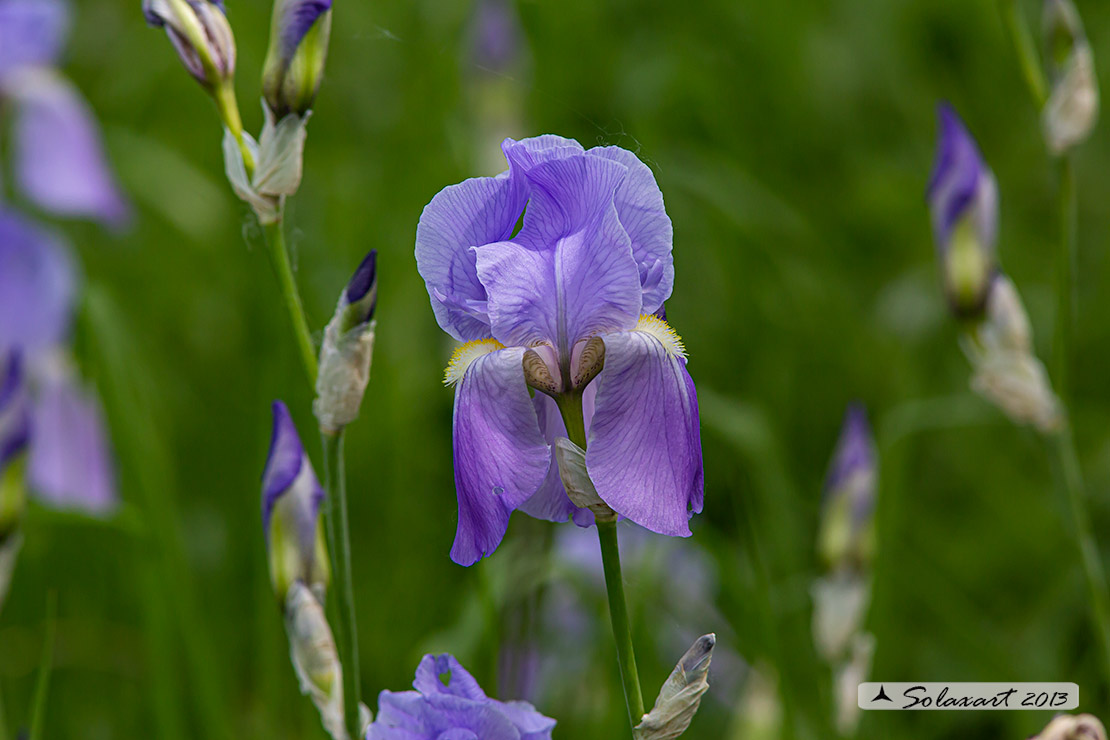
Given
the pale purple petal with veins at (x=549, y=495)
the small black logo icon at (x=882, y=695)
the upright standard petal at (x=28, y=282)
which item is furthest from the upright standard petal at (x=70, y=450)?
the small black logo icon at (x=882, y=695)

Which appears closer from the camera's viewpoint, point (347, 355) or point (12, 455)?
point (347, 355)

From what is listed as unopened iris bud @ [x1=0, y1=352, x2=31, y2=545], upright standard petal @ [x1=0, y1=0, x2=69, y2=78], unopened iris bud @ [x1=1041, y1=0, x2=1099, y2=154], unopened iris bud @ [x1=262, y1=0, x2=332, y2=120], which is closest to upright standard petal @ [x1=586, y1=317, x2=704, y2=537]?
unopened iris bud @ [x1=262, y1=0, x2=332, y2=120]

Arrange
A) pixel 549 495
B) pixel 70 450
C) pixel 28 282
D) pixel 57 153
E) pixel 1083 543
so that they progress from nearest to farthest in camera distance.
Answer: pixel 549 495, pixel 1083 543, pixel 70 450, pixel 28 282, pixel 57 153

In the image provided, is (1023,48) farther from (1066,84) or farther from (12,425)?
(12,425)

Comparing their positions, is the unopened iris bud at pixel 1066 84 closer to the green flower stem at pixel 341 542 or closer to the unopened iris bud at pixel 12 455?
the green flower stem at pixel 341 542

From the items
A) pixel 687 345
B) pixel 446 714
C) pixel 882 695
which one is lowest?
pixel 687 345

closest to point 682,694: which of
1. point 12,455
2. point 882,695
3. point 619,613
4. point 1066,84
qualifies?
point 619,613

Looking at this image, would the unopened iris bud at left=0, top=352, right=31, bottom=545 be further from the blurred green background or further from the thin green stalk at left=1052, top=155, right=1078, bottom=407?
the thin green stalk at left=1052, top=155, right=1078, bottom=407

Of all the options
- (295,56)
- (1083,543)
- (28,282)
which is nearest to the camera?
(295,56)

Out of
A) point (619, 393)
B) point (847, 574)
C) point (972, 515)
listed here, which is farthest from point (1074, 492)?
point (972, 515)
